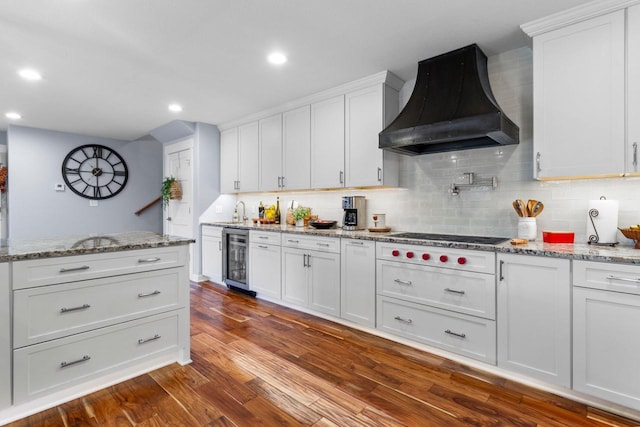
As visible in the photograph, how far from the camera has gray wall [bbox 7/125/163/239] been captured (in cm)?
523

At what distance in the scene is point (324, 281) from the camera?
324 cm

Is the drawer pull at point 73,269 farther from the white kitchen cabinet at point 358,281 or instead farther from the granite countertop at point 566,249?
the granite countertop at point 566,249

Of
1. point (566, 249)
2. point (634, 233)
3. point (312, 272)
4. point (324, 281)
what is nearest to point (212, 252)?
point (312, 272)

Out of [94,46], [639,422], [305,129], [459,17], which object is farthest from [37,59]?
A: [639,422]

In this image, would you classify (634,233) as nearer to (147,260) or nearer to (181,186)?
(147,260)

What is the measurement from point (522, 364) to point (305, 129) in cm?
307

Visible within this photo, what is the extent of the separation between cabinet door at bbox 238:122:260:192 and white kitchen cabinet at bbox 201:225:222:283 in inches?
29.7

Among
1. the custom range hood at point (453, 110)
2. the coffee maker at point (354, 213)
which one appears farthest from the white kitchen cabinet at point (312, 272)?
the custom range hood at point (453, 110)

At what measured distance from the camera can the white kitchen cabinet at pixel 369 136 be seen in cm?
319

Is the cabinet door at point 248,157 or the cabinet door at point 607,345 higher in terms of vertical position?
the cabinet door at point 248,157

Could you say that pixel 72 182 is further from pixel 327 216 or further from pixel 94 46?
pixel 327 216

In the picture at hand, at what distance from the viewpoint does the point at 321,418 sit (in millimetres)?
1766

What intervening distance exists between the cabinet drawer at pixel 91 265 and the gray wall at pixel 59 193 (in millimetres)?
3711

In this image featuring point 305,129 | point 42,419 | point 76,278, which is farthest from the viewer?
point 305,129
